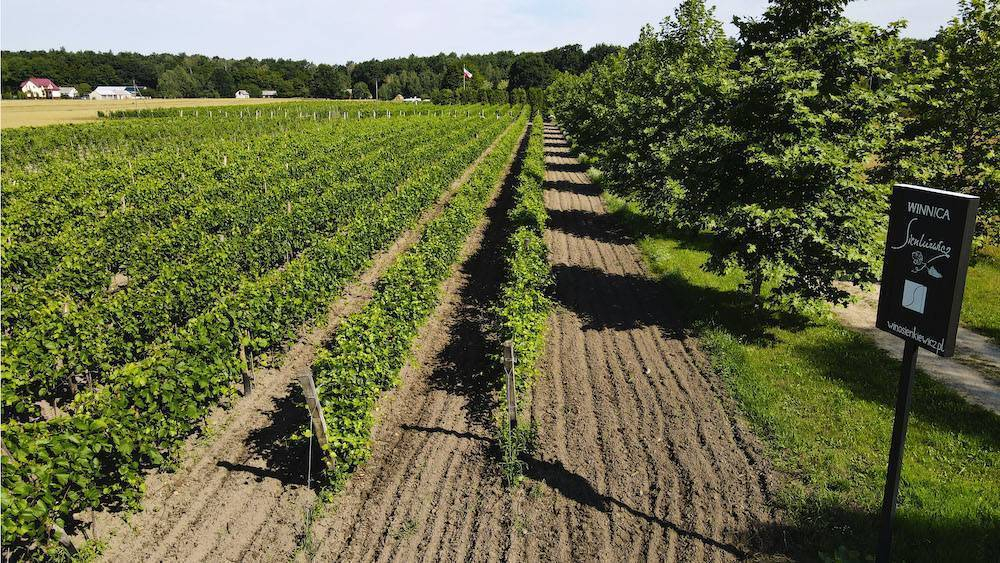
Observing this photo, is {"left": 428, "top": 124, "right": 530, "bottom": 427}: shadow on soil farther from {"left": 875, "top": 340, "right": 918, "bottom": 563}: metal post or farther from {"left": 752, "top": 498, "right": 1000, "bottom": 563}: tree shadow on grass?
{"left": 875, "top": 340, "right": 918, "bottom": 563}: metal post

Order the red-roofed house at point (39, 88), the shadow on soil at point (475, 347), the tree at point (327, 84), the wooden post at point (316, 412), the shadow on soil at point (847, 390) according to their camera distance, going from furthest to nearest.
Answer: the tree at point (327, 84) < the red-roofed house at point (39, 88) < the shadow on soil at point (475, 347) < the wooden post at point (316, 412) < the shadow on soil at point (847, 390)

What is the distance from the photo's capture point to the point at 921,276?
4.78m

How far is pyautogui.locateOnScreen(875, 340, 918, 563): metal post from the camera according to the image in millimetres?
5016

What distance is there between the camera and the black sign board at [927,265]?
438 centimetres

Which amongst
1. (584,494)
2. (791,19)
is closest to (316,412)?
(584,494)

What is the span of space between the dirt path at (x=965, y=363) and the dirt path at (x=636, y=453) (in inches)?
183

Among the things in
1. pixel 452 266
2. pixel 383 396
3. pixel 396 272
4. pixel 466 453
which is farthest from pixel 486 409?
pixel 452 266

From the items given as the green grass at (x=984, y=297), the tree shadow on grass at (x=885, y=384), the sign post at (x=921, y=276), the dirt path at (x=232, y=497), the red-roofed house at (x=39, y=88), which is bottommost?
the dirt path at (x=232, y=497)

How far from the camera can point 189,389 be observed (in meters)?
8.52

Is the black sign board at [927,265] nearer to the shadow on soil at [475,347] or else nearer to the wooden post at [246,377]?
the shadow on soil at [475,347]

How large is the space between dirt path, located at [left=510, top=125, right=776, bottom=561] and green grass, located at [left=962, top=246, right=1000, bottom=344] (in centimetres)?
772

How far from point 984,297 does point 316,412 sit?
18.7m

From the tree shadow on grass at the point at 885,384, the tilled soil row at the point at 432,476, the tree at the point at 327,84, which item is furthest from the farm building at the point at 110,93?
the tree shadow on grass at the point at 885,384

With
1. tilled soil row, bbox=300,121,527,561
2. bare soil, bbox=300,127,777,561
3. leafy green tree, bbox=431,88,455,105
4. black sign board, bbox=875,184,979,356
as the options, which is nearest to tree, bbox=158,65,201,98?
leafy green tree, bbox=431,88,455,105
